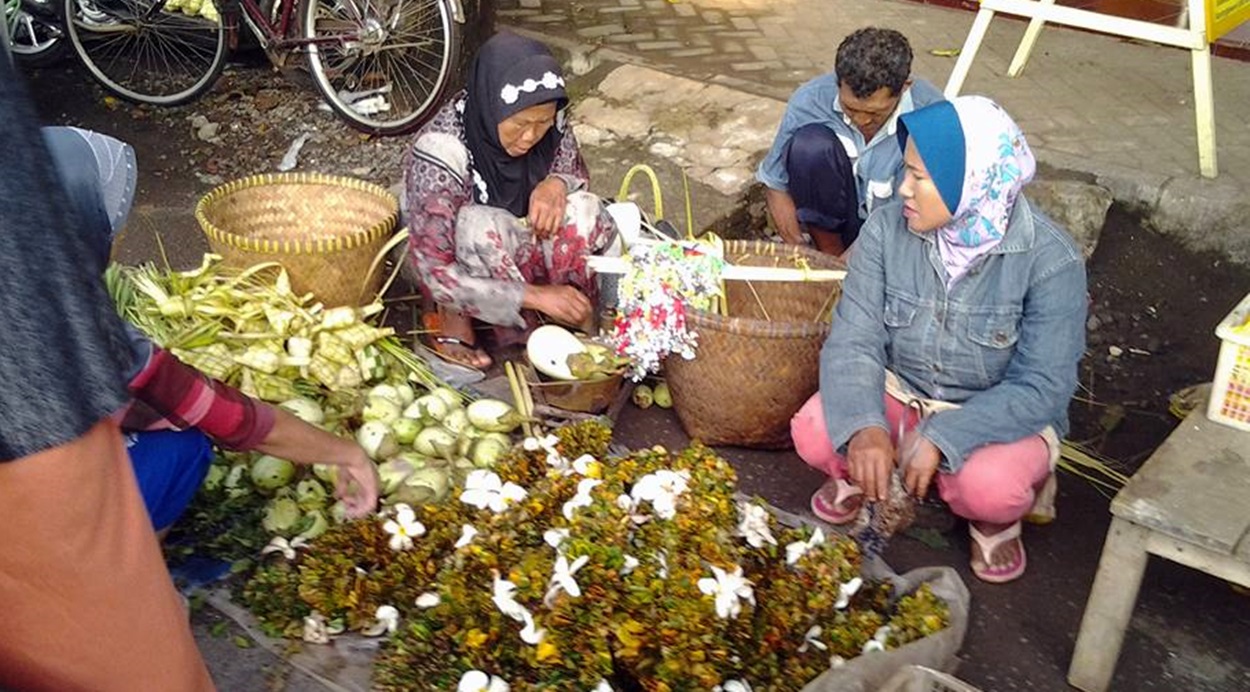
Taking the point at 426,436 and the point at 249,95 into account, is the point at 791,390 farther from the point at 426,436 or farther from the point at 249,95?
the point at 249,95

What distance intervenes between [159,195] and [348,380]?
7.05 feet

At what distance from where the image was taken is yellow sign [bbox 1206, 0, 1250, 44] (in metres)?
3.90

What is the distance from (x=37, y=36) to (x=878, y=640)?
18.8 feet

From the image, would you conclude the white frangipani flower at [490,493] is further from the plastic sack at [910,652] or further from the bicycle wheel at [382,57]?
the bicycle wheel at [382,57]

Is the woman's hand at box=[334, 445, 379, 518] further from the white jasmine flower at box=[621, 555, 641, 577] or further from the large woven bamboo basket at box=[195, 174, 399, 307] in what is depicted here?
the large woven bamboo basket at box=[195, 174, 399, 307]

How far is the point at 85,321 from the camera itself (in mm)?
1261

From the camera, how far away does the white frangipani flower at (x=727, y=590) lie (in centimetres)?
208

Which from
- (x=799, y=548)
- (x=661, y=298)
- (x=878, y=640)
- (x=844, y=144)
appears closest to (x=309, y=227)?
(x=661, y=298)

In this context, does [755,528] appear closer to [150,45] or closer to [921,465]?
[921,465]

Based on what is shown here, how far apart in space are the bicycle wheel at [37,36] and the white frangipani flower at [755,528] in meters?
4.94

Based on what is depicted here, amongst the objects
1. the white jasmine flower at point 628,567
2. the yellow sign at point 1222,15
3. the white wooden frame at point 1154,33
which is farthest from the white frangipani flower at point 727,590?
the yellow sign at point 1222,15

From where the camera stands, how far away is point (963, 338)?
2.78m

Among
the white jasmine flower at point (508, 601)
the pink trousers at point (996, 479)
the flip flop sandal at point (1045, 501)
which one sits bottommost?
the flip flop sandal at point (1045, 501)

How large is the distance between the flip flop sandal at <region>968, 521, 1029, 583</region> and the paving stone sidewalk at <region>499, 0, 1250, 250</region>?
1876 mm
